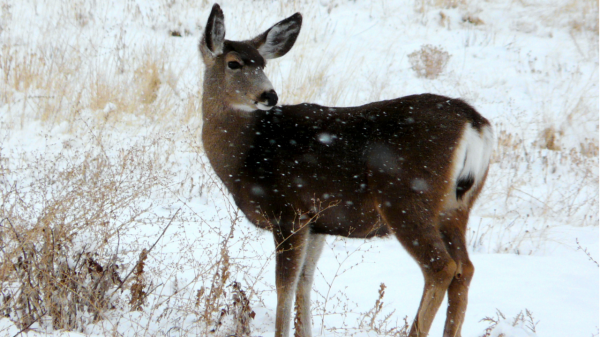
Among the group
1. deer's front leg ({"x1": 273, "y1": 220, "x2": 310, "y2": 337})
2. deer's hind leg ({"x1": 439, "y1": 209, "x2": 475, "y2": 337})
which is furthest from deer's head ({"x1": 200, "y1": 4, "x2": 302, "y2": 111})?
deer's hind leg ({"x1": 439, "y1": 209, "x2": 475, "y2": 337})

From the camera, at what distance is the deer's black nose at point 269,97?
3885mm

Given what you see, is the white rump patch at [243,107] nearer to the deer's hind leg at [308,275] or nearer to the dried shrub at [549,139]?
the deer's hind leg at [308,275]

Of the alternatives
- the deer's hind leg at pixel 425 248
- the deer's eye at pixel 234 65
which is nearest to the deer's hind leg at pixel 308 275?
the deer's hind leg at pixel 425 248

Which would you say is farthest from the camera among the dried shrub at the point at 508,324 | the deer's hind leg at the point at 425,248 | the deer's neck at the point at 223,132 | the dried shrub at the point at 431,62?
the dried shrub at the point at 431,62

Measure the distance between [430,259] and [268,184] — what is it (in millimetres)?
1115

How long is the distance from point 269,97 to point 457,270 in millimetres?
1601

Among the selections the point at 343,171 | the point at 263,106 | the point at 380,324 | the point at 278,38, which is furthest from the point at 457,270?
the point at 278,38

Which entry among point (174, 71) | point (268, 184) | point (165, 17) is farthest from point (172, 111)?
point (268, 184)

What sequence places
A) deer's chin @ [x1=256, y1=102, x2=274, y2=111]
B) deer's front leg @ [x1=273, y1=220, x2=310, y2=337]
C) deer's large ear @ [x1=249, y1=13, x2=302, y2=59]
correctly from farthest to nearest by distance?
deer's large ear @ [x1=249, y1=13, x2=302, y2=59]
deer's chin @ [x1=256, y1=102, x2=274, y2=111]
deer's front leg @ [x1=273, y1=220, x2=310, y2=337]

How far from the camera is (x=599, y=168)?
7.86 m

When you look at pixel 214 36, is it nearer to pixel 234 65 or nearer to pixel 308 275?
pixel 234 65

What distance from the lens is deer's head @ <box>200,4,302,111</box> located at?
4.02 meters

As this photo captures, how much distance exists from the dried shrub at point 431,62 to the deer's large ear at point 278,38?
6.11 m

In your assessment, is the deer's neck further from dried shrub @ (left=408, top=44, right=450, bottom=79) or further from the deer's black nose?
dried shrub @ (left=408, top=44, right=450, bottom=79)
